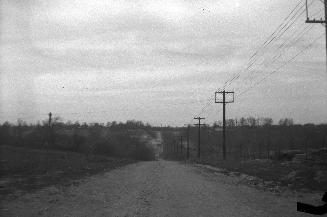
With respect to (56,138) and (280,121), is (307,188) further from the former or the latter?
(280,121)

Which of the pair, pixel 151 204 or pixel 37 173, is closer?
pixel 151 204

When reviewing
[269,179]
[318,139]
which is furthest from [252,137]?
[269,179]

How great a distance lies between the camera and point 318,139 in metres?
103

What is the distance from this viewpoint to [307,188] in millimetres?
18328

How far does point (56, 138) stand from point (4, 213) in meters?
78.4

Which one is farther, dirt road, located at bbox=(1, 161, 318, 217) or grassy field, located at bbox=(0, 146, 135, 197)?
grassy field, located at bbox=(0, 146, 135, 197)

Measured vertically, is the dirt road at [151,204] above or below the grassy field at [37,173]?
above

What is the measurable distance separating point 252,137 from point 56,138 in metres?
63.3

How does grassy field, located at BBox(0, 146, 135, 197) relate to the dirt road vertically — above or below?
below

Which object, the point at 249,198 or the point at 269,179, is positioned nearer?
the point at 249,198

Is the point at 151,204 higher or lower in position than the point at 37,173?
higher

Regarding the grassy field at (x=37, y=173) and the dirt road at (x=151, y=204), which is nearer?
the dirt road at (x=151, y=204)

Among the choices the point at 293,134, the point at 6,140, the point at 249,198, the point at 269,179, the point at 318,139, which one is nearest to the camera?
the point at 249,198

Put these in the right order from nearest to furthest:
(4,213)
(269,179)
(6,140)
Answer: (4,213) < (269,179) < (6,140)
